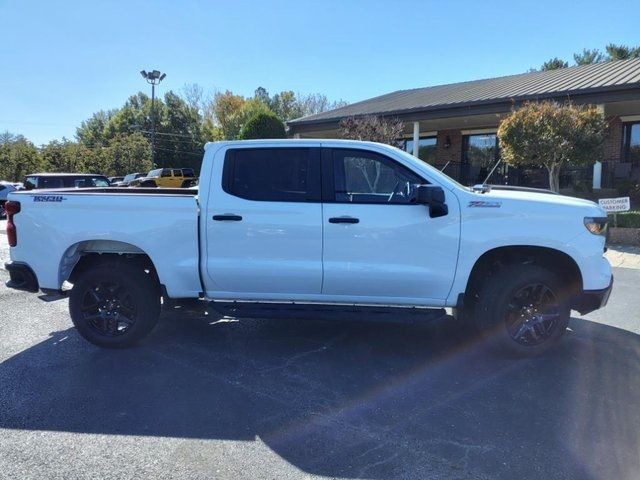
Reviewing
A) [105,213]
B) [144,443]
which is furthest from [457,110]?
[144,443]

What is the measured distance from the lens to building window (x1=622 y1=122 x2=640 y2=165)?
1733cm

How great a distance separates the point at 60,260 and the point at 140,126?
192 feet

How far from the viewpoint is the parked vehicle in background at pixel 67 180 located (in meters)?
15.9

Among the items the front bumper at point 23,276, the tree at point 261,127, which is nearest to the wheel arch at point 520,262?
the front bumper at point 23,276

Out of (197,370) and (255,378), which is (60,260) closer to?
(197,370)

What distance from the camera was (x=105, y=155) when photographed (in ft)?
141

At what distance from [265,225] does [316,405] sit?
1627mm

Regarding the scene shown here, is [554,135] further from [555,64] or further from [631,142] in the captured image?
[555,64]

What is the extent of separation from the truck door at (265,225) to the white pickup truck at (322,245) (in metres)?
0.01

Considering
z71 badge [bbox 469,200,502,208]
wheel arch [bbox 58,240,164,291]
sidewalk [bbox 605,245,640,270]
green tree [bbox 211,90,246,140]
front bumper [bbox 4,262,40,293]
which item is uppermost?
green tree [bbox 211,90,246,140]

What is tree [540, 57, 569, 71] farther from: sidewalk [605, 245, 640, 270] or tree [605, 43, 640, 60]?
sidewalk [605, 245, 640, 270]

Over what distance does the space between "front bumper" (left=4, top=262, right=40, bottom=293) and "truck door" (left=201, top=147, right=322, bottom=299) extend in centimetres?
171

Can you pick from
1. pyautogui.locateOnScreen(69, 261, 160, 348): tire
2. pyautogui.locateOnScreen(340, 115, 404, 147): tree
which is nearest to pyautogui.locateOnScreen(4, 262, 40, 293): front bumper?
pyautogui.locateOnScreen(69, 261, 160, 348): tire

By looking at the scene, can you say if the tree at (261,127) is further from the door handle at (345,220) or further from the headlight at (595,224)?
the headlight at (595,224)
